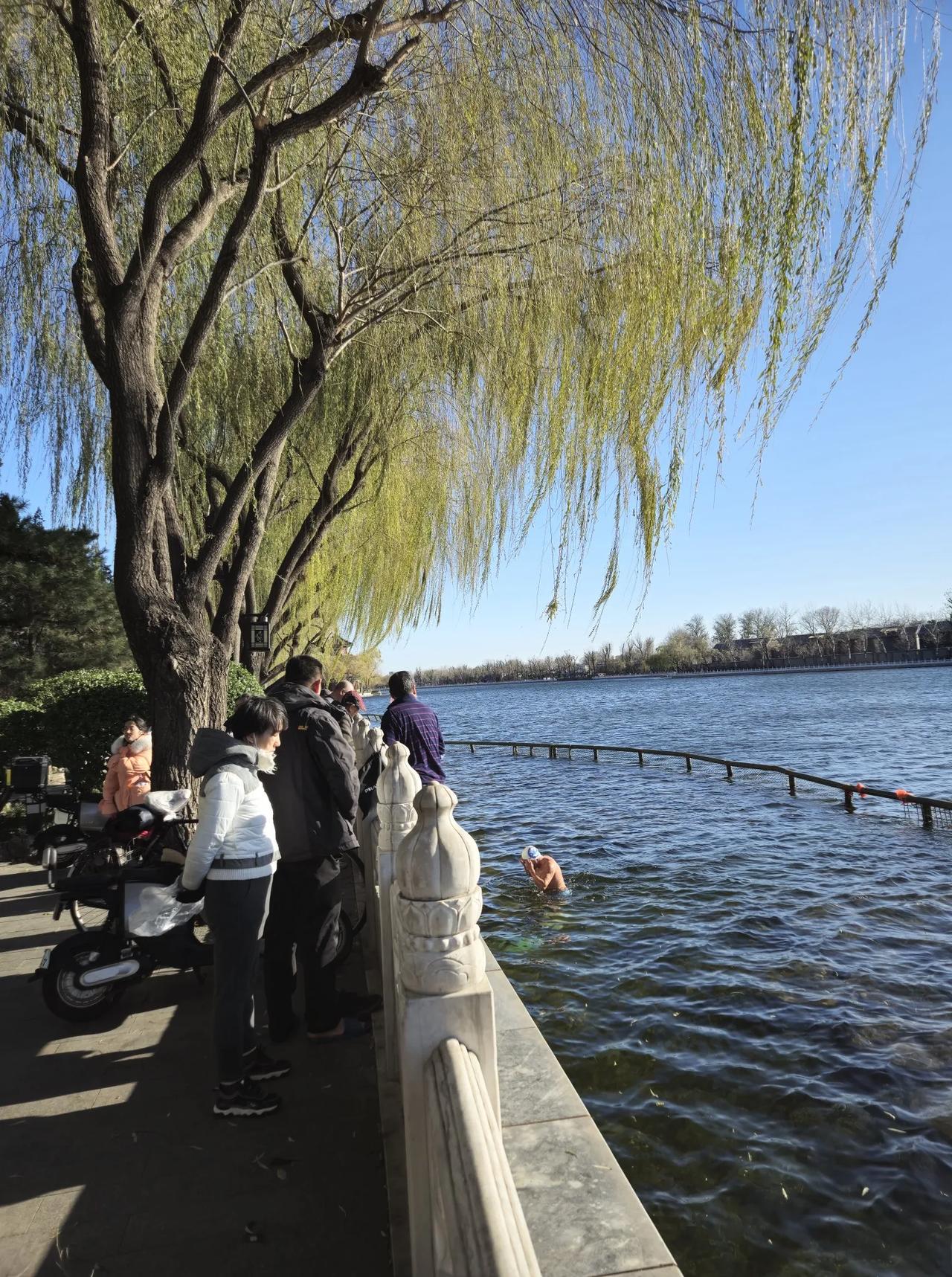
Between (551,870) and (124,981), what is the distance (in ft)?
21.9

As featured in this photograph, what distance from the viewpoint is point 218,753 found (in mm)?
3723

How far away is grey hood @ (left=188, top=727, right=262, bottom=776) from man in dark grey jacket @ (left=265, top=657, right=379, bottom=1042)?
1.58ft

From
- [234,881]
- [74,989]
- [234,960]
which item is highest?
[234,881]

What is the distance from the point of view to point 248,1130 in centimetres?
341

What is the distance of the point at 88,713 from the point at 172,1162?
7.39 meters

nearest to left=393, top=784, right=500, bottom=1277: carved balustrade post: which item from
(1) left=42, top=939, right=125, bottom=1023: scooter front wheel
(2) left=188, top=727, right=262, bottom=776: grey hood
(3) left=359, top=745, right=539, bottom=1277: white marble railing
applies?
(3) left=359, top=745, right=539, bottom=1277: white marble railing

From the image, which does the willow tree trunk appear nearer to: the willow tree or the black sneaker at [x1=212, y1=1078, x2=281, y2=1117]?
the willow tree

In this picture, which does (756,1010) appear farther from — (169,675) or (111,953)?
(169,675)

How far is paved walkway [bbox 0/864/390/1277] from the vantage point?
2.70m

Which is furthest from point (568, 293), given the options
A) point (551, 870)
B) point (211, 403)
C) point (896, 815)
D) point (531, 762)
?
point (531, 762)

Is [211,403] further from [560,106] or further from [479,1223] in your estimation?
[479,1223]

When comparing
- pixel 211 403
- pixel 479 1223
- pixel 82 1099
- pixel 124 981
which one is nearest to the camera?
pixel 479 1223

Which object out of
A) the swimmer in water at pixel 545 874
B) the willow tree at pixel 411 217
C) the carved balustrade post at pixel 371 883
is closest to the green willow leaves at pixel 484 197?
the willow tree at pixel 411 217

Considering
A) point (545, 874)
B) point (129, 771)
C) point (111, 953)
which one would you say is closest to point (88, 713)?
point (129, 771)
